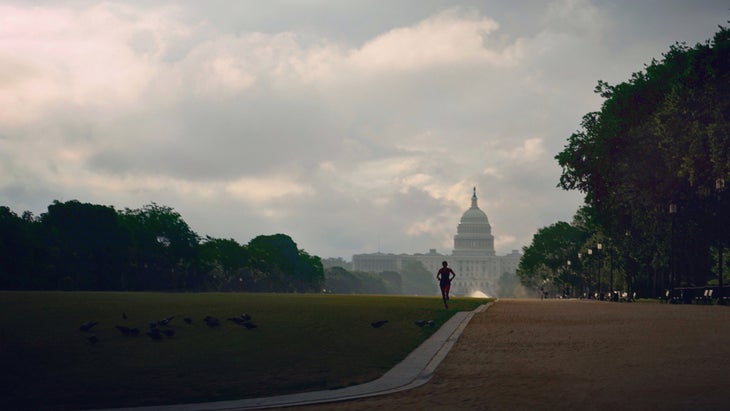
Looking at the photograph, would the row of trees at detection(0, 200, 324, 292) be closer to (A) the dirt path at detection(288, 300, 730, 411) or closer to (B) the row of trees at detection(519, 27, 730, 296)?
(B) the row of trees at detection(519, 27, 730, 296)

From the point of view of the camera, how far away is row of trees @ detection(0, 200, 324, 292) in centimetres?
9194

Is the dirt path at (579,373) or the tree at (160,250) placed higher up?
the tree at (160,250)

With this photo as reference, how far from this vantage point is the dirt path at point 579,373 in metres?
13.9

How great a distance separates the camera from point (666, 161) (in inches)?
2483

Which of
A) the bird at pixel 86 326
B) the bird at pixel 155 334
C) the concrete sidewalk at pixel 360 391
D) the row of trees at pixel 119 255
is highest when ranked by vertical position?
the row of trees at pixel 119 255

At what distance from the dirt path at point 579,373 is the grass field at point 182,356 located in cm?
194

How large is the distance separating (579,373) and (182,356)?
894 centimetres

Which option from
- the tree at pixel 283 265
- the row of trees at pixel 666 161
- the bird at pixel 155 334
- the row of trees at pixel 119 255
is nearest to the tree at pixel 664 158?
the row of trees at pixel 666 161

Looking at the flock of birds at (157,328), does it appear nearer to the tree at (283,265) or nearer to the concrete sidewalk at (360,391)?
the concrete sidewalk at (360,391)

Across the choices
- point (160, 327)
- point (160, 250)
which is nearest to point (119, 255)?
point (160, 250)

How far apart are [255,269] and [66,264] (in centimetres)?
5866

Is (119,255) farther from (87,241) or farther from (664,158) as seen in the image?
(664,158)

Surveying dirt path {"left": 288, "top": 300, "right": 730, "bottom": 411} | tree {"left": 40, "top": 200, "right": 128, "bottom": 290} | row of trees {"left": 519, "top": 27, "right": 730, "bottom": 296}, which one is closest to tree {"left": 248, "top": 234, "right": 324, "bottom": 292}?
tree {"left": 40, "top": 200, "right": 128, "bottom": 290}

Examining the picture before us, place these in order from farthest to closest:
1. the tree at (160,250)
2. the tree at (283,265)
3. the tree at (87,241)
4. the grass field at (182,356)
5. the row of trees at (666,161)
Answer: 1. the tree at (283,265)
2. the tree at (160,250)
3. the tree at (87,241)
4. the row of trees at (666,161)
5. the grass field at (182,356)
